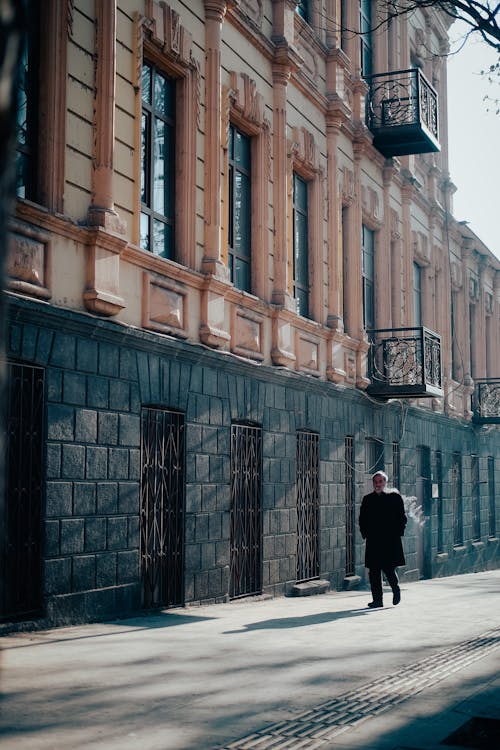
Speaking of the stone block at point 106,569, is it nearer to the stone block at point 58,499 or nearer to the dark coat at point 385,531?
the stone block at point 58,499

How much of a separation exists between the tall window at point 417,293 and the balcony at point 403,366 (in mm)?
3636

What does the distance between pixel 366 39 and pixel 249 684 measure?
1673 cm

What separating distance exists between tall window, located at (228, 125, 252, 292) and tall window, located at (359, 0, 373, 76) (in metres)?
6.78

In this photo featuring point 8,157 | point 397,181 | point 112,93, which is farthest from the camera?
point 397,181

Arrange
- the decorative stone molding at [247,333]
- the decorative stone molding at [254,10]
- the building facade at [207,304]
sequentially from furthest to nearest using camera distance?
the decorative stone molding at [254,10] → the decorative stone molding at [247,333] → the building facade at [207,304]

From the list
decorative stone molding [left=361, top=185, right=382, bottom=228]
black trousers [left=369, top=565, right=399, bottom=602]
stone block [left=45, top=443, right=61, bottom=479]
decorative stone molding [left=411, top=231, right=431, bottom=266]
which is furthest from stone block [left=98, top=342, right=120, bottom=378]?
decorative stone molding [left=411, top=231, right=431, bottom=266]

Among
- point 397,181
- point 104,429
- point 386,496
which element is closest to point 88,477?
point 104,429

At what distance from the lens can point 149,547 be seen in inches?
420

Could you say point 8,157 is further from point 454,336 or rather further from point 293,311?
point 454,336

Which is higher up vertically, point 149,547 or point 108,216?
point 108,216

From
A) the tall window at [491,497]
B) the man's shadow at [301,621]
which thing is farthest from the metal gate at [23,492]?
the tall window at [491,497]

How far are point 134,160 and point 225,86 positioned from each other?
2.98 m

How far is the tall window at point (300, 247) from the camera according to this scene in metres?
16.0

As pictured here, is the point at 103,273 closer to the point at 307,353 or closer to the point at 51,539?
the point at 51,539
